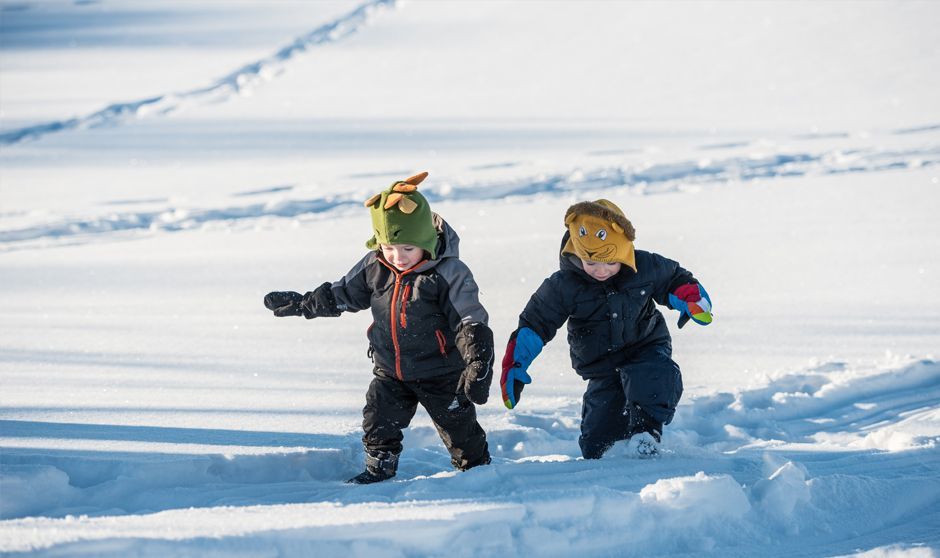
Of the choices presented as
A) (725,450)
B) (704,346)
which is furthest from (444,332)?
(704,346)

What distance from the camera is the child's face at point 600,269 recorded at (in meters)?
3.23

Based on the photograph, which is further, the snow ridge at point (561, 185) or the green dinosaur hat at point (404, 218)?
the snow ridge at point (561, 185)

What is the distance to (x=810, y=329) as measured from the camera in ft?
15.7

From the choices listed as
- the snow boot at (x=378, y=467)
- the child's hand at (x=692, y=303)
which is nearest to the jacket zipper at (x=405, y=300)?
the snow boot at (x=378, y=467)

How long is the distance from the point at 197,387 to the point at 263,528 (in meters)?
1.79

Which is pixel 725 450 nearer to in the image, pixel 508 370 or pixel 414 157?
pixel 508 370

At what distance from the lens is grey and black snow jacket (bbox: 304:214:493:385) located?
3.07 m

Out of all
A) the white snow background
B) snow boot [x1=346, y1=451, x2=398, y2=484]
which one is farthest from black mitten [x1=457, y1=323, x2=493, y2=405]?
snow boot [x1=346, y1=451, x2=398, y2=484]

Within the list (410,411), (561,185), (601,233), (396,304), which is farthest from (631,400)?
(561,185)

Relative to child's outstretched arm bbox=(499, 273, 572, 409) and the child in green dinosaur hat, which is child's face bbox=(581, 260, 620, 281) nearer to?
child's outstretched arm bbox=(499, 273, 572, 409)

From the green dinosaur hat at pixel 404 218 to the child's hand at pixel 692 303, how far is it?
30.9 inches

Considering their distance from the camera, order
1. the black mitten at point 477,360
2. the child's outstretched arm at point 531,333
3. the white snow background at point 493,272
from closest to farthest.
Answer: the white snow background at point 493,272 < the black mitten at point 477,360 < the child's outstretched arm at point 531,333

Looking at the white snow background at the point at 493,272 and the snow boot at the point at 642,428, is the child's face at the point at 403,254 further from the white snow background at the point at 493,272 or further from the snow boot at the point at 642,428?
the snow boot at the point at 642,428

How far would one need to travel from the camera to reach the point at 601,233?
125 inches
